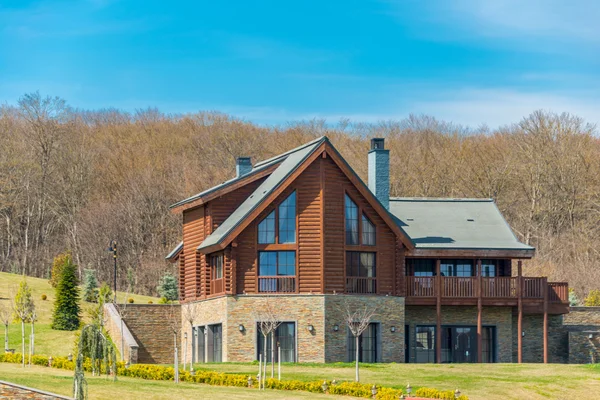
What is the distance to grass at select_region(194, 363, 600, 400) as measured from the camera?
112 feet

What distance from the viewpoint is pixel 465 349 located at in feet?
153

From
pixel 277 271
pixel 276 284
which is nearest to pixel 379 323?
pixel 276 284

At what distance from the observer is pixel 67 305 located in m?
50.9

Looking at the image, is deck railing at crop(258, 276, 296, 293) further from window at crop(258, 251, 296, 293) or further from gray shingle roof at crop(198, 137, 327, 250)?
gray shingle roof at crop(198, 137, 327, 250)

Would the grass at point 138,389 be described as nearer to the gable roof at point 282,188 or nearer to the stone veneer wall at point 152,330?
the gable roof at point 282,188

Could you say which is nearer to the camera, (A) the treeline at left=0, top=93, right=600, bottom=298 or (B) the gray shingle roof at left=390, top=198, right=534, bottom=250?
(B) the gray shingle roof at left=390, top=198, right=534, bottom=250

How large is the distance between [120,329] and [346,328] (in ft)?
30.9

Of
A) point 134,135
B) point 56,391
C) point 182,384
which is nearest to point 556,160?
point 134,135

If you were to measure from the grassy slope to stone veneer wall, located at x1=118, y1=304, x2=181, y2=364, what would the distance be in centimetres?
128

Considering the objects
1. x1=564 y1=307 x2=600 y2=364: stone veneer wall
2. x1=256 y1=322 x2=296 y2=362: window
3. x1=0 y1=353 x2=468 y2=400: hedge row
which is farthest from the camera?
x1=564 y1=307 x2=600 y2=364: stone veneer wall

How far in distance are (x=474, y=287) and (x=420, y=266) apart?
7.68ft

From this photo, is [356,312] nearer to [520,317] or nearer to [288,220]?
[288,220]

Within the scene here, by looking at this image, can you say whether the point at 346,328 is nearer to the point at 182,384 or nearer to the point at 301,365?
the point at 301,365

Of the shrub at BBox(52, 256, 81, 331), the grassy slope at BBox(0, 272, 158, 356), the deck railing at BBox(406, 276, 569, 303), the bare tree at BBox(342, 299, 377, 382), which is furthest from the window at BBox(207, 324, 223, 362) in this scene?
the shrub at BBox(52, 256, 81, 331)
